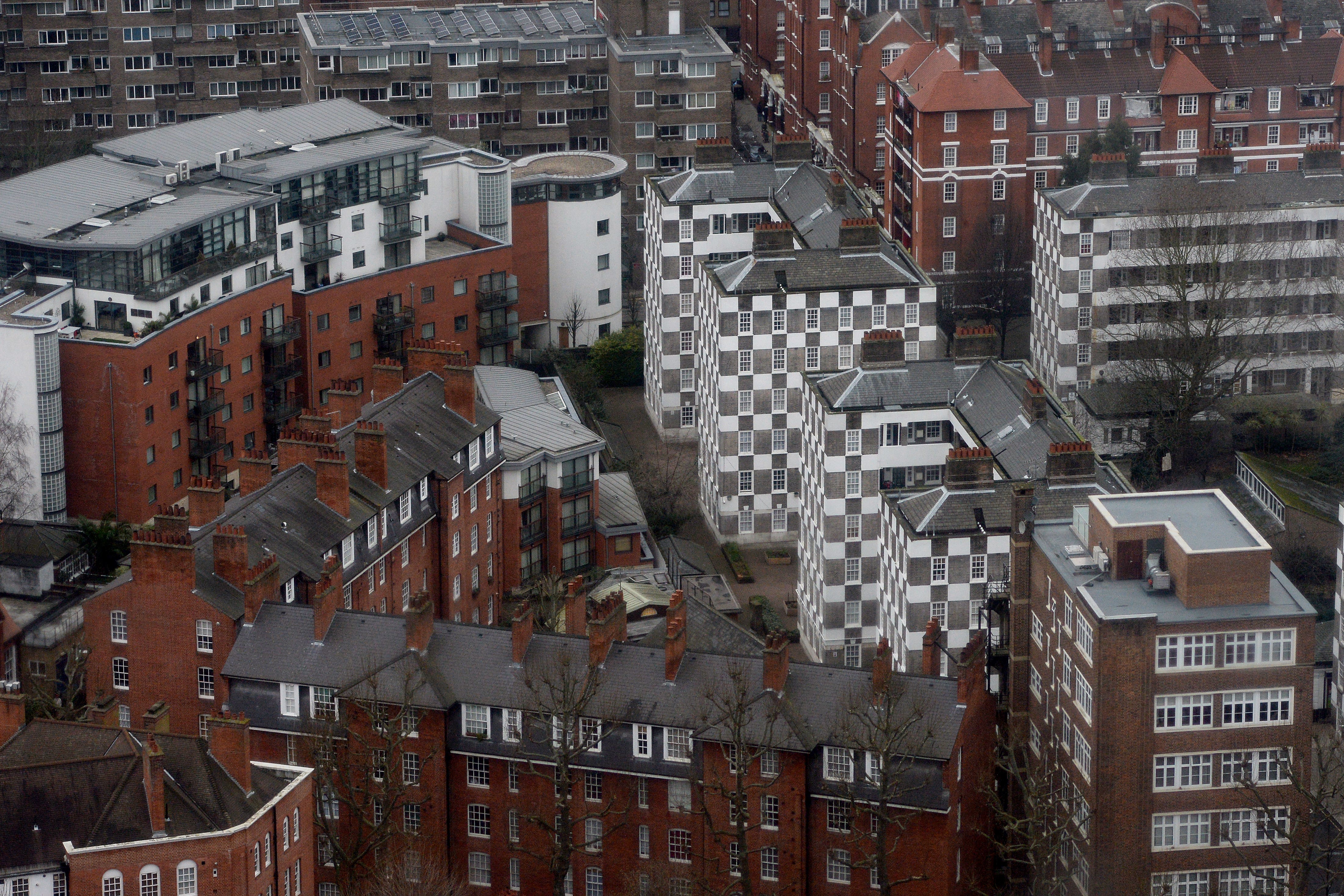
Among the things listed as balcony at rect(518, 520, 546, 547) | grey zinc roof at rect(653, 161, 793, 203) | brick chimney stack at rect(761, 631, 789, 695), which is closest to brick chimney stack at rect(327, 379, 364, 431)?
balcony at rect(518, 520, 546, 547)

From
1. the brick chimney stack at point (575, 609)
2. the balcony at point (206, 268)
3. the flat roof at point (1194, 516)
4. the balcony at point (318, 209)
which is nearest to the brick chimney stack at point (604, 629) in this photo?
the brick chimney stack at point (575, 609)

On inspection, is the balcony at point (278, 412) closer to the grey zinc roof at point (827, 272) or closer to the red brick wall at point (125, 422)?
the red brick wall at point (125, 422)

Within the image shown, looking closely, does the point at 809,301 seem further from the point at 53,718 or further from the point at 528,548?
the point at 53,718

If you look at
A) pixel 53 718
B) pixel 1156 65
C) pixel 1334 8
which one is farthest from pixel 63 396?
pixel 1334 8

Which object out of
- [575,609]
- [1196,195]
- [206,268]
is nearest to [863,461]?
[575,609]

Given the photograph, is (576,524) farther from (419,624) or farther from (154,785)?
(154,785)
